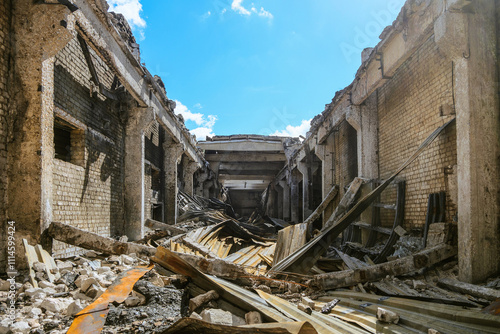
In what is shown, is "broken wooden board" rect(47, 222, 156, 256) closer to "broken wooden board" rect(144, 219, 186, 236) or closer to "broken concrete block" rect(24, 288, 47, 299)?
"broken concrete block" rect(24, 288, 47, 299)

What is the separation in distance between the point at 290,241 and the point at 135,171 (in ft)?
16.5

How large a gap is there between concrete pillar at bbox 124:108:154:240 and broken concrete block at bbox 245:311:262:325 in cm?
671

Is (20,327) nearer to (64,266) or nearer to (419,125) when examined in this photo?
(64,266)

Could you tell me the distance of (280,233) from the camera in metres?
7.65

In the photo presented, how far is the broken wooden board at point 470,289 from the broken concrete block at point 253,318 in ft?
8.76

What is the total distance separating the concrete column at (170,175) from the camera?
1298 cm

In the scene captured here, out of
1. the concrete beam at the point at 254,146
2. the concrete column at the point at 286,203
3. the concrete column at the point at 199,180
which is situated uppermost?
the concrete beam at the point at 254,146

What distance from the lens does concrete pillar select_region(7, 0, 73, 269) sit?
14.6ft

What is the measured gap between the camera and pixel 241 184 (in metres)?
31.3

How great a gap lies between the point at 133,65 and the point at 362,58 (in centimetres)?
597

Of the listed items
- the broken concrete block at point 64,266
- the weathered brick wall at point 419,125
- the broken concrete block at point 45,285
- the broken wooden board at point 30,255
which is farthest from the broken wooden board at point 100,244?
the weathered brick wall at point 419,125

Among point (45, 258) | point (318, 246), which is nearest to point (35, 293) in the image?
point (45, 258)

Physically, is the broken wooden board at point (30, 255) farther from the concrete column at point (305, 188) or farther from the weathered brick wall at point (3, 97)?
the concrete column at point (305, 188)

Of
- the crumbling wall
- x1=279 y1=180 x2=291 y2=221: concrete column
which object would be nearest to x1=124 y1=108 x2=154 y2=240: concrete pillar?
the crumbling wall
